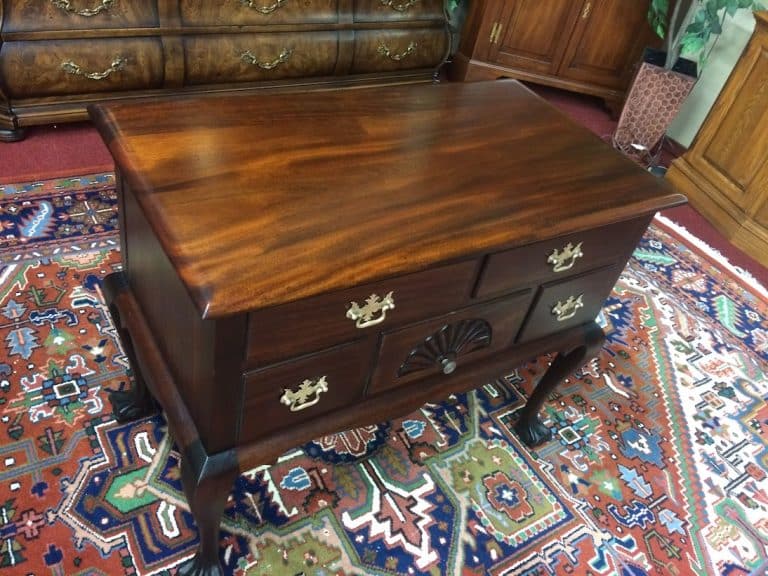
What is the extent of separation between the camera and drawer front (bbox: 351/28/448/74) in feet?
9.46

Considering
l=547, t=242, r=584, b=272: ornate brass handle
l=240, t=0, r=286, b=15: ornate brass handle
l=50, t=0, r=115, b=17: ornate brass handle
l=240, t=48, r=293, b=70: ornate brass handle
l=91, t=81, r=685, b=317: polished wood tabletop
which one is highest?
l=91, t=81, r=685, b=317: polished wood tabletop

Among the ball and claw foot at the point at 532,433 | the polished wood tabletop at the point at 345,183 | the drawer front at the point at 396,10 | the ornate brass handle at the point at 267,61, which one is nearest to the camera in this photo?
the polished wood tabletop at the point at 345,183

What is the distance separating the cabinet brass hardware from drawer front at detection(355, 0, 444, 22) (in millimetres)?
284

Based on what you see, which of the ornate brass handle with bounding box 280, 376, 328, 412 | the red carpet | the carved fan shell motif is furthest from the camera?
the red carpet

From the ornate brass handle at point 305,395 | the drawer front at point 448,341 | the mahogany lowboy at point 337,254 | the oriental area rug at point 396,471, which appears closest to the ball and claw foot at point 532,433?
the oriental area rug at point 396,471

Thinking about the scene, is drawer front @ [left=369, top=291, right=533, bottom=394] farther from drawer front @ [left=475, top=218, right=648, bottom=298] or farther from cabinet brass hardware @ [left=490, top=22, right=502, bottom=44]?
cabinet brass hardware @ [left=490, top=22, right=502, bottom=44]

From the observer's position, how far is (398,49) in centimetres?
299

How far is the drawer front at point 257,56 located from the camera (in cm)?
252

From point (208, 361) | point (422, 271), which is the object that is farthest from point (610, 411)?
point (208, 361)

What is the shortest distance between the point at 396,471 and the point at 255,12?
190 centimetres

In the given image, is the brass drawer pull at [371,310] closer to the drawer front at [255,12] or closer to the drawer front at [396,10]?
the drawer front at [255,12]

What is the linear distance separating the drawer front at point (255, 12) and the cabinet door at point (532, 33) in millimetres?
892

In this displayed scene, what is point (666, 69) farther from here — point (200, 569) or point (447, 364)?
point (200, 569)

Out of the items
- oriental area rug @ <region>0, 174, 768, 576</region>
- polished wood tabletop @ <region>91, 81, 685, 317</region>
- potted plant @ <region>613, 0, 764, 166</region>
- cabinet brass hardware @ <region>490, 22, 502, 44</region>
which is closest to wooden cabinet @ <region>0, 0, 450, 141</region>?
cabinet brass hardware @ <region>490, 22, 502, 44</region>
